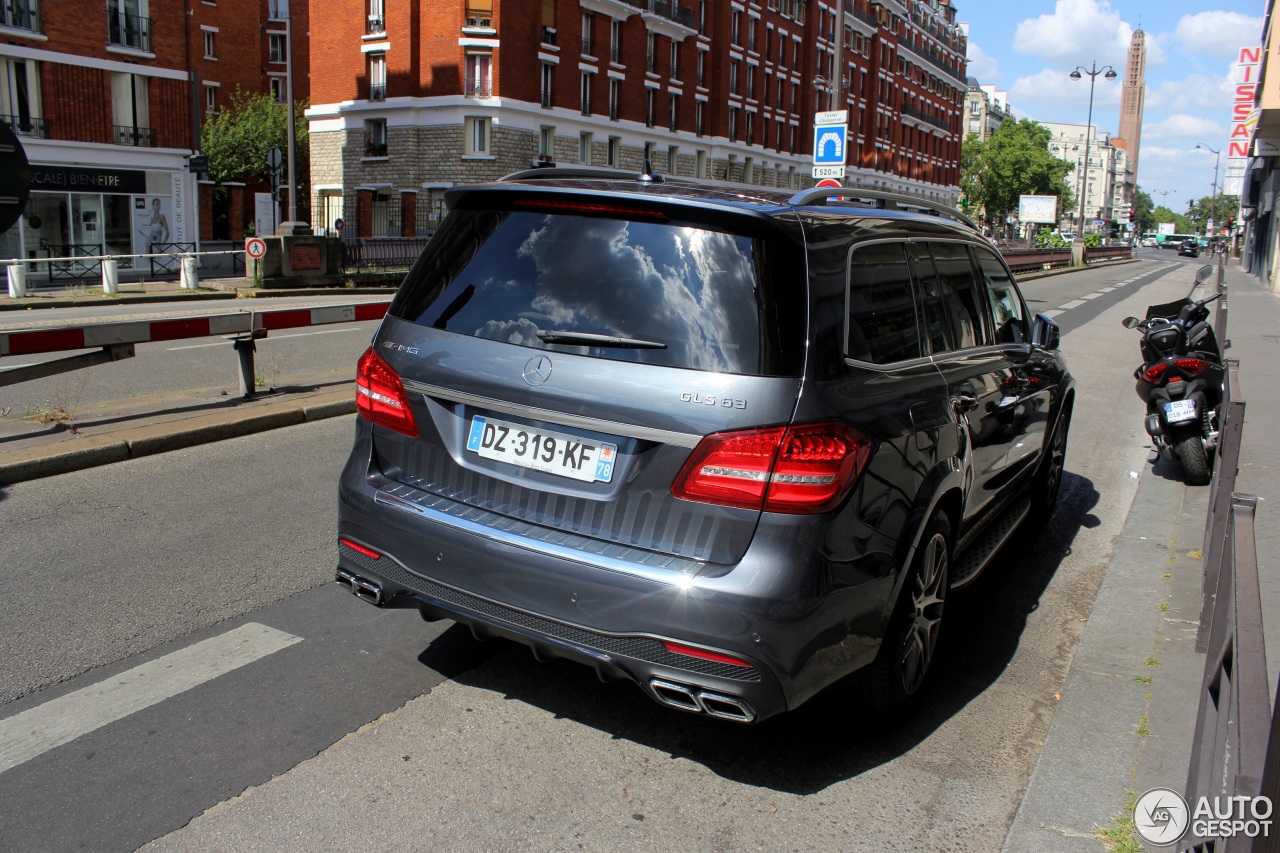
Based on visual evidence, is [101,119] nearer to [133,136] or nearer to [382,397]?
[133,136]

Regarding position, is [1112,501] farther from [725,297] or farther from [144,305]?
[144,305]

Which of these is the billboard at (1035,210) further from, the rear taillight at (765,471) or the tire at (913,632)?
the rear taillight at (765,471)

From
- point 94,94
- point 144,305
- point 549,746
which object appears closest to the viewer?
point 549,746

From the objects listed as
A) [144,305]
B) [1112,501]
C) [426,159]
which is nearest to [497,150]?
[426,159]

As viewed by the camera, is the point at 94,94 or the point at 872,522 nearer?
the point at 872,522

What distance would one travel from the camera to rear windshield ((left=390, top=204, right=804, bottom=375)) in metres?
3.13

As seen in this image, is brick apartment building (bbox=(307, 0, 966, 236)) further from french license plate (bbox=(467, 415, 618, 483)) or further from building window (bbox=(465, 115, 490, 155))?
french license plate (bbox=(467, 415, 618, 483))

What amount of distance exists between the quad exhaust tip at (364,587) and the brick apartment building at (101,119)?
3666 cm

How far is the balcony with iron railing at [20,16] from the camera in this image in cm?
3578

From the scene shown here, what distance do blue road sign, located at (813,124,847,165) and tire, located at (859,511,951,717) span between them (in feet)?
49.9

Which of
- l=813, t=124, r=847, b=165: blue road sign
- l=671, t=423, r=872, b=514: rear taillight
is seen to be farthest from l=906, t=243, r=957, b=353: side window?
l=813, t=124, r=847, b=165: blue road sign

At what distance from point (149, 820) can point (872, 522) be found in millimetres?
2284

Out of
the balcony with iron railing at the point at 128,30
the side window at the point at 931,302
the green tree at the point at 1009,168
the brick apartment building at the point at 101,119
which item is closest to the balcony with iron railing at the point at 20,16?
the brick apartment building at the point at 101,119

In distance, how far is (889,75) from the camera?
94.4 meters
